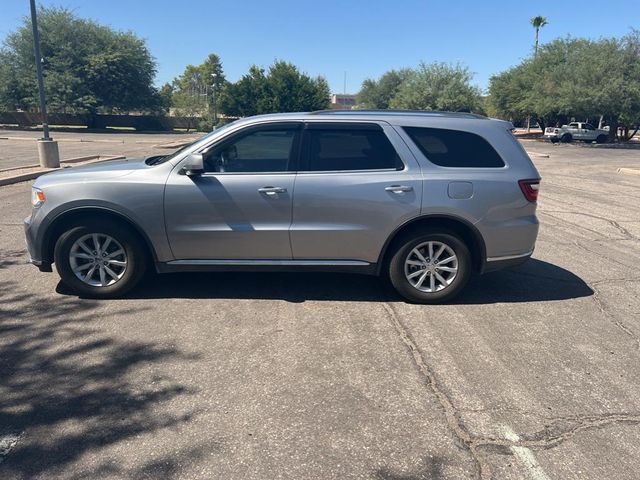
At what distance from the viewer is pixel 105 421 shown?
2994 millimetres

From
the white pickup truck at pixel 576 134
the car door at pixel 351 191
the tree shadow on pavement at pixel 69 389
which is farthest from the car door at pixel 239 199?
the white pickup truck at pixel 576 134

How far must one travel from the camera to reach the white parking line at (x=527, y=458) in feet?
8.65

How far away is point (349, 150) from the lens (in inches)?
189

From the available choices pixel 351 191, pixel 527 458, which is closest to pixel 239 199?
pixel 351 191

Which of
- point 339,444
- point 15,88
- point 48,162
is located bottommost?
point 339,444

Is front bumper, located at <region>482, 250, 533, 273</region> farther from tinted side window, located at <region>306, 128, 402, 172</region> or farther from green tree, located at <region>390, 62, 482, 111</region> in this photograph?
green tree, located at <region>390, 62, 482, 111</region>

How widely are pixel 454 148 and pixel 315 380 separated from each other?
2.66 metres

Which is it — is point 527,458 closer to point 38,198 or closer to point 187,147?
point 187,147

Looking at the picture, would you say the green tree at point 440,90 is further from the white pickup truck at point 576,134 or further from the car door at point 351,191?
the car door at point 351,191

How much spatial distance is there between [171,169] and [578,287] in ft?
15.0

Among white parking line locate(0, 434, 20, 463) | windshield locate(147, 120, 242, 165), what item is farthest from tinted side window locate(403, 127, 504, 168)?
white parking line locate(0, 434, 20, 463)

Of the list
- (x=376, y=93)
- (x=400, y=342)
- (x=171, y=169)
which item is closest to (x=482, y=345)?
(x=400, y=342)

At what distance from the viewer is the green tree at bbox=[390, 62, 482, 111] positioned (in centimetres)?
4891

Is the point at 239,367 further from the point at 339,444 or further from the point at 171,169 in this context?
the point at 171,169
